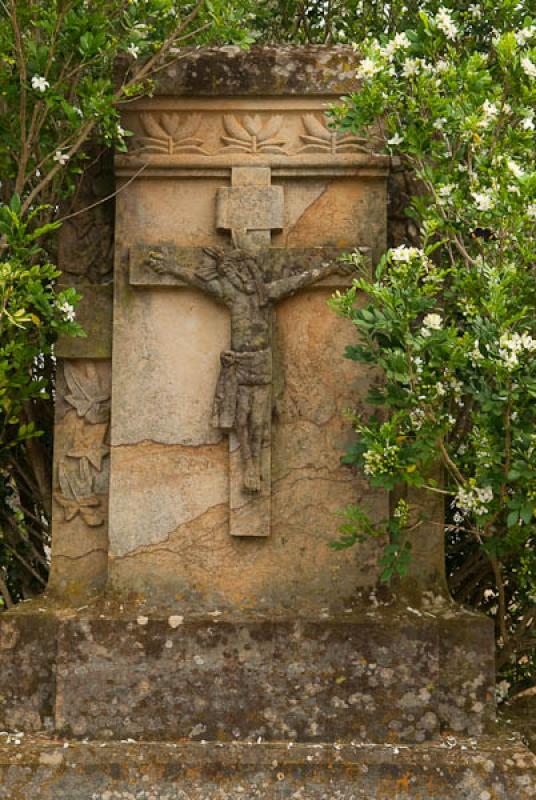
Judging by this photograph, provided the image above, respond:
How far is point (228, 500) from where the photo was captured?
212 inches

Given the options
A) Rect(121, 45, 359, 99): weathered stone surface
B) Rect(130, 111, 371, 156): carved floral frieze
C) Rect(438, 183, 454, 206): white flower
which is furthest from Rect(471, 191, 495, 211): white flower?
Rect(121, 45, 359, 99): weathered stone surface

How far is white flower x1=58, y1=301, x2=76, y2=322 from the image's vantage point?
5.16 meters

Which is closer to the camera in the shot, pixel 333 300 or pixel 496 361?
pixel 496 361

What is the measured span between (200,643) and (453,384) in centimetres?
163

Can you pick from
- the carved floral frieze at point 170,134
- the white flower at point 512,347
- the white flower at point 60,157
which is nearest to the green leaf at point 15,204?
the white flower at point 60,157

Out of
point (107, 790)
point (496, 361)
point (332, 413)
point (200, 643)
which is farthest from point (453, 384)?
point (107, 790)

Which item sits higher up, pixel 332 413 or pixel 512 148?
pixel 512 148

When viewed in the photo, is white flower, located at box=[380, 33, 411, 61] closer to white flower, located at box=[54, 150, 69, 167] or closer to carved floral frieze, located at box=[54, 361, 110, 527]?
white flower, located at box=[54, 150, 69, 167]

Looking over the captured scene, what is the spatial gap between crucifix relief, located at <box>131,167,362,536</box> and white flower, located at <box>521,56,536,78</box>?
1202 millimetres

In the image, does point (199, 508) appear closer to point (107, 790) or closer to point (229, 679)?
point (229, 679)

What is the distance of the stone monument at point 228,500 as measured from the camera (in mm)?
5133

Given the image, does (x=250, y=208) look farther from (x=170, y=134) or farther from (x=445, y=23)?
(x=445, y=23)

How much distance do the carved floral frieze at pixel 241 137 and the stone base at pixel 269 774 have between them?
275cm

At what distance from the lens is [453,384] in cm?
480
